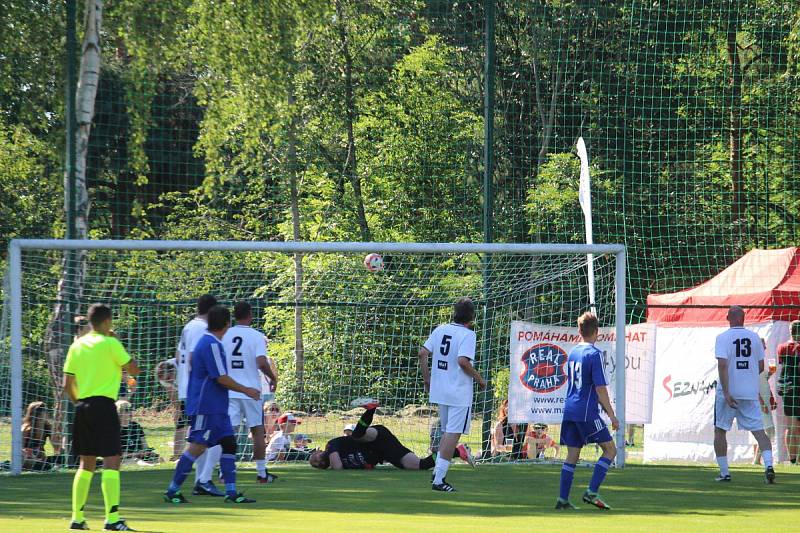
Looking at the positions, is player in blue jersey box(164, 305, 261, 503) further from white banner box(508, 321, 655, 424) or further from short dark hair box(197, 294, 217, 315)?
white banner box(508, 321, 655, 424)

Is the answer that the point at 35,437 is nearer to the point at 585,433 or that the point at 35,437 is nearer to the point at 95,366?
the point at 95,366

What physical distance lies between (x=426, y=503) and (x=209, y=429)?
2.14 meters

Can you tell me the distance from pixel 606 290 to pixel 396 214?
28.4 ft

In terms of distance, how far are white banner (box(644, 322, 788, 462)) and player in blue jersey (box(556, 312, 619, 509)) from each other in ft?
20.2

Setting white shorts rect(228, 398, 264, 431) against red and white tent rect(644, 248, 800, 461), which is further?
red and white tent rect(644, 248, 800, 461)

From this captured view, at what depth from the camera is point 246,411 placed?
12211mm

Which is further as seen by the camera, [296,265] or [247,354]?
[296,265]

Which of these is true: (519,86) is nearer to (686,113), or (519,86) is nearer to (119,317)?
(686,113)

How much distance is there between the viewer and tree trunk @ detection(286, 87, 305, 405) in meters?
18.3

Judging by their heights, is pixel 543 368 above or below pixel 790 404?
above

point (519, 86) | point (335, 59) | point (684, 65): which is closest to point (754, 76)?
point (684, 65)

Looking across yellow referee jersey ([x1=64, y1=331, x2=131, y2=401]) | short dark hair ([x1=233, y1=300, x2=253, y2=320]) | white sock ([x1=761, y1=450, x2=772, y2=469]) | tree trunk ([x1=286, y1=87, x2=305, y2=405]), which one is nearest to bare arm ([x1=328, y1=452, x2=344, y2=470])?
tree trunk ([x1=286, y1=87, x2=305, y2=405])

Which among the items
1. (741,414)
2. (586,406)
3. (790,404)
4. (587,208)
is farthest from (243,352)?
(790,404)

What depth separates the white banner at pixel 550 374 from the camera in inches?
585
